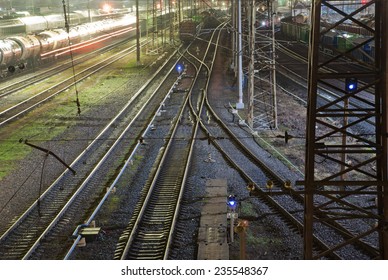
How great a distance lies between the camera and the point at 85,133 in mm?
17688

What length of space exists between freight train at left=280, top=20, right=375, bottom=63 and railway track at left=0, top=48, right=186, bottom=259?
13.9m

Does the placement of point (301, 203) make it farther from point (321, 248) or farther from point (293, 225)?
point (321, 248)

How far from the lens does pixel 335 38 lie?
37.2m

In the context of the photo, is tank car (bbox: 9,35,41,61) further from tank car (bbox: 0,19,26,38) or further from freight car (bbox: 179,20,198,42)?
freight car (bbox: 179,20,198,42)

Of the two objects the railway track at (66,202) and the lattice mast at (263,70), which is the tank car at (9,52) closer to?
the railway track at (66,202)

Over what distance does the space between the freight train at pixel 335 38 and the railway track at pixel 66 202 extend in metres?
13.9

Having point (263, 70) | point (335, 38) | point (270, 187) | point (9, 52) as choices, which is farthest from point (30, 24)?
point (270, 187)

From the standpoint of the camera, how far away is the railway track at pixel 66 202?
9539mm

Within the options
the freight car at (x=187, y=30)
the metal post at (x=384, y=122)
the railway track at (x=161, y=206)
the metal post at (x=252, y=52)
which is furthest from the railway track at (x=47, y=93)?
the metal post at (x=384, y=122)

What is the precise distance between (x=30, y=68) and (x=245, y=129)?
22670 millimetres

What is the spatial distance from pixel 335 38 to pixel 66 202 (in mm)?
30703

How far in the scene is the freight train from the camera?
3034cm

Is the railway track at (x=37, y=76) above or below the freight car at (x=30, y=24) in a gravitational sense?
below

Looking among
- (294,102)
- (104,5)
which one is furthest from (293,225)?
(104,5)
